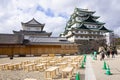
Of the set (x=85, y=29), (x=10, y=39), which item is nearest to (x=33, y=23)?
(x=85, y=29)

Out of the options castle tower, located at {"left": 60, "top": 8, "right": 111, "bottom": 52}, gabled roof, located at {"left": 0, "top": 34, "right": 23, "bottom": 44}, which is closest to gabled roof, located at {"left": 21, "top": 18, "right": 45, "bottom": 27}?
castle tower, located at {"left": 60, "top": 8, "right": 111, "bottom": 52}

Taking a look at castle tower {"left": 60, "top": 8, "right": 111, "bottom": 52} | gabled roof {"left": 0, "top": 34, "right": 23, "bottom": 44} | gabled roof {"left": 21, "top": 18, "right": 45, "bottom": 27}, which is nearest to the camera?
gabled roof {"left": 0, "top": 34, "right": 23, "bottom": 44}

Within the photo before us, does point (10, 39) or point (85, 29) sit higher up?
point (85, 29)

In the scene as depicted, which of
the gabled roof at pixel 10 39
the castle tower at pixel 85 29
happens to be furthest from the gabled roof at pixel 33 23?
the gabled roof at pixel 10 39

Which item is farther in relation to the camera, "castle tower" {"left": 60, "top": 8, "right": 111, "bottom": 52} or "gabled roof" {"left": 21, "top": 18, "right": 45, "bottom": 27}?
"gabled roof" {"left": 21, "top": 18, "right": 45, "bottom": 27}

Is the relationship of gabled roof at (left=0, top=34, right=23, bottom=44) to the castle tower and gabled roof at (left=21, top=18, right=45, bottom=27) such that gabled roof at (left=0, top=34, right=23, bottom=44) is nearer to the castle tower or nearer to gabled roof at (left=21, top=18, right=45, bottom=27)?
gabled roof at (left=21, top=18, right=45, bottom=27)

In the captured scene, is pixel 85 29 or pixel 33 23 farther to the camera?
pixel 33 23

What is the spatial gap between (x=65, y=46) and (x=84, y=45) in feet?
25.6

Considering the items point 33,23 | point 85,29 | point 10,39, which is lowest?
point 10,39

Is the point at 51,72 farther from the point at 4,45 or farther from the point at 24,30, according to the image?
the point at 24,30

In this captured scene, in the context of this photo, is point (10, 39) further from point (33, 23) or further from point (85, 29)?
point (85, 29)

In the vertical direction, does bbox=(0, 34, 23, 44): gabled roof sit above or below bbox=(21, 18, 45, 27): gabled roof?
below

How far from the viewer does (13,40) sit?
48.4m

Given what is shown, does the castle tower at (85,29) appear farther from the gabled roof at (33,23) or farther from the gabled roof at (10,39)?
the gabled roof at (10,39)
